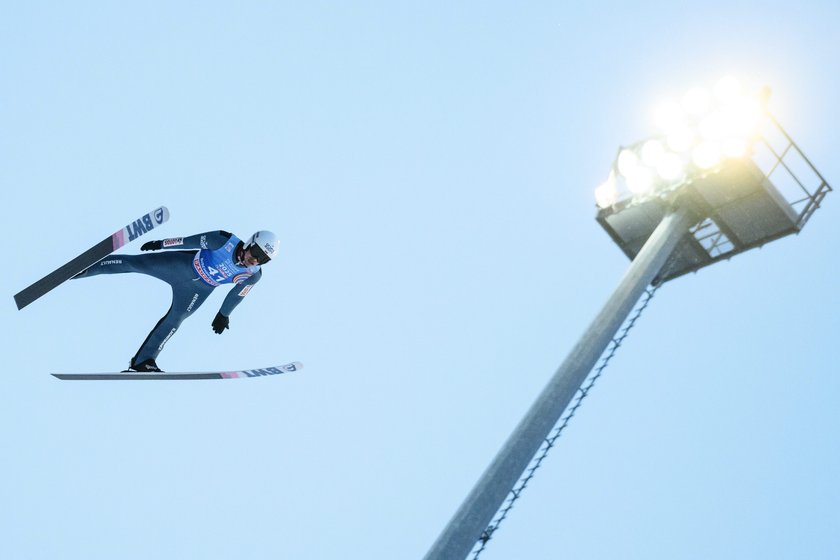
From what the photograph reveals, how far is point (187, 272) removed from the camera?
45.4ft

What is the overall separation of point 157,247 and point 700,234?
757 centimetres

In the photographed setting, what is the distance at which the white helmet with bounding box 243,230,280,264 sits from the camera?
13.3 metres

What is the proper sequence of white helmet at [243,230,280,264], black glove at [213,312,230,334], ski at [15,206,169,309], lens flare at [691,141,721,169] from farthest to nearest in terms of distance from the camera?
black glove at [213,312,230,334] → lens flare at [691,141,721,169] → white helmet at [243,230,280,264] → ski at [15,206,169,309]

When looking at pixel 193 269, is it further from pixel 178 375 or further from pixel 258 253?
pixel 178 375

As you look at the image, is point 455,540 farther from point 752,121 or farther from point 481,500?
point 752,121

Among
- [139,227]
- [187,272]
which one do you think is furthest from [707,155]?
[139,227]

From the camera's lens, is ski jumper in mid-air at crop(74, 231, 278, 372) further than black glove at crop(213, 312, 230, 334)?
No

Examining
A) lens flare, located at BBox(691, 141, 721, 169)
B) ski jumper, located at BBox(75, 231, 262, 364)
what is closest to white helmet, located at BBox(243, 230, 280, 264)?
ski jumper, located at BBox(75, 231, 262, 364)

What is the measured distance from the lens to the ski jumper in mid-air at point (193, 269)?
526 inches

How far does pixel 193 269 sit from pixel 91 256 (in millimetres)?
1407

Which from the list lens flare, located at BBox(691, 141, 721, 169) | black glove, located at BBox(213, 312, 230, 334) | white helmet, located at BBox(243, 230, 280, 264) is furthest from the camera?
black glove, located at BBox(213, 312, 230, 334)

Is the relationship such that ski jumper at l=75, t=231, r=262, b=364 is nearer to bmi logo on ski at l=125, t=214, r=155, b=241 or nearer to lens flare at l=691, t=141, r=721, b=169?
bmi logo on ski at l=125, t=214, r=155, b=241

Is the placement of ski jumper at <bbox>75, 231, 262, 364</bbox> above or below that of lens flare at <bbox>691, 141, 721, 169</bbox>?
below

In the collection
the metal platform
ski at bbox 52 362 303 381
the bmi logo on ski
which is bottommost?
ski at bbox 52 362 303 381
